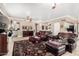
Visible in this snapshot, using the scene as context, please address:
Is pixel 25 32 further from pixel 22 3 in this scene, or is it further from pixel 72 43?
pixel 72 43

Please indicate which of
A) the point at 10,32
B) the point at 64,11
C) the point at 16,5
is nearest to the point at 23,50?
the point at 10,32

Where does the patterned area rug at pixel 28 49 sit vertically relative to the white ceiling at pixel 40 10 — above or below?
below

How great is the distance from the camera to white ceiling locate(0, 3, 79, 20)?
1.95 m

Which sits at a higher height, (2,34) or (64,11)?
(64,11)

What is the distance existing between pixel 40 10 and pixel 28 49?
Result: 549 mm

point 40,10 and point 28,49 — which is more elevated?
point 40,10

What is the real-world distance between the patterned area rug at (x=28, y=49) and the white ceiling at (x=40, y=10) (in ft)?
1.16

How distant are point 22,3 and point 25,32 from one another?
0.39 metres

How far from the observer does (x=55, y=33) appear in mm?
1965

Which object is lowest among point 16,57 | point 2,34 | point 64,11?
point 16,57

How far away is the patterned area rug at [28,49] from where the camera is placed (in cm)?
196

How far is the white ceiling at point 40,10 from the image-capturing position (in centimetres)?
195

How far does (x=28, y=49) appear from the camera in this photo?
1969 mm

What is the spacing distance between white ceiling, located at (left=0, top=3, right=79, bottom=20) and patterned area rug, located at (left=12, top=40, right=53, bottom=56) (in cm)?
35
